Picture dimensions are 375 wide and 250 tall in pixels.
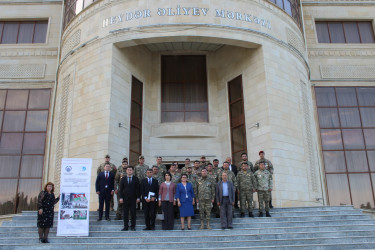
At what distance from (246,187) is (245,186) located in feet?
→ 0.13

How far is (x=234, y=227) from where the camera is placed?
31.4 feet

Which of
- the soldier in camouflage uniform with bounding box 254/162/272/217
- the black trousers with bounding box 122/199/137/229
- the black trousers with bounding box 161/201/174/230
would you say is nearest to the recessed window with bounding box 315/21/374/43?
the soldier in camouflage uniform with bounding box 254/162/272/217

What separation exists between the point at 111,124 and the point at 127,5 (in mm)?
5331

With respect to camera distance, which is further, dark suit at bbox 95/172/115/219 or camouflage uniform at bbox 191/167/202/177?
camouflage uniform at bbox 191/167/202/177

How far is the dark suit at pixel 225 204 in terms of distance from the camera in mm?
9453

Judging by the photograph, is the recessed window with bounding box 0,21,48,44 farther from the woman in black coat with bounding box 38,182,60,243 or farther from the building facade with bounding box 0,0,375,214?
the woman in black coat with bounding box 38,182,60,243

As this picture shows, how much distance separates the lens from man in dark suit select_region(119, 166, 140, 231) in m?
9.42

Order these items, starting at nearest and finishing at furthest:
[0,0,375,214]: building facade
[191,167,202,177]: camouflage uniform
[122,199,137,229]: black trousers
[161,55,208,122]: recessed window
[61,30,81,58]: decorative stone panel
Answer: [122,199,137,229]: black trousers < [191,167,202,177]: camouflage uniform < [0,0,375,214]: building facade < [61,30,81,58]: decorative stone panel < [161,55,208,122]: recessed window

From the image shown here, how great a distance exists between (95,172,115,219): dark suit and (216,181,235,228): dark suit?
10.00ft

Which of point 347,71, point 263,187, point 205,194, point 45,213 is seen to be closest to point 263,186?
point 263,187

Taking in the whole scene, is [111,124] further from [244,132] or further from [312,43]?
[312,43]

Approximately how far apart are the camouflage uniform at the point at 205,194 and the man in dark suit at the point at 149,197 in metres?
1.18

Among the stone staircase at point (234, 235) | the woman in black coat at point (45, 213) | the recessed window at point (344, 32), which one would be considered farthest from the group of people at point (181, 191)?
the recessed window at point (344, 32)

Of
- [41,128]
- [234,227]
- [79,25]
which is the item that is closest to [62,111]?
[41,128]
